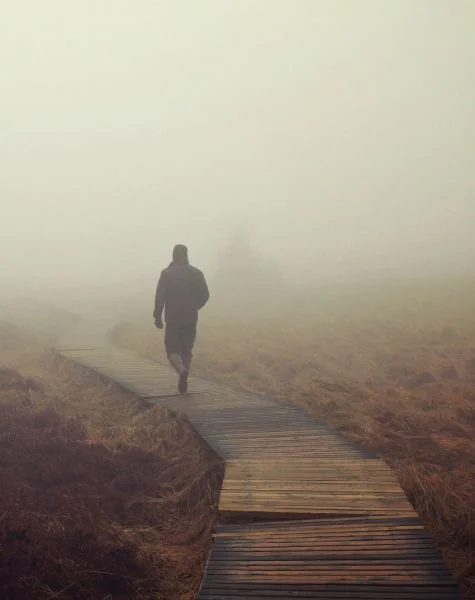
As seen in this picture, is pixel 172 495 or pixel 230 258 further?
pixel 230 258

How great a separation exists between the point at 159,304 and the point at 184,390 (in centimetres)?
201

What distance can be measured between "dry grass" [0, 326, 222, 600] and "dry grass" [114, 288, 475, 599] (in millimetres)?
2667

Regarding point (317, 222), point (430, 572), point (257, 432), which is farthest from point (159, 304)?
point (317, 222)

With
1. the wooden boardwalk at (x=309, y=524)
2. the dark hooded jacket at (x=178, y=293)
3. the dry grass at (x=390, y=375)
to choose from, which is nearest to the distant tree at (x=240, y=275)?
the dry grass at (x=390, y=375)

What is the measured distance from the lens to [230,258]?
45.8 m

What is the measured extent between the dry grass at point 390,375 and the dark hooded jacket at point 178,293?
3247 mm

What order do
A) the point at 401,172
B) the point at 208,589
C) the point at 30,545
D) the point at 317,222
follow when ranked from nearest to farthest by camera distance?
the point at 208,589, the point at 30,545, the point at 317,222, the point at 401,172

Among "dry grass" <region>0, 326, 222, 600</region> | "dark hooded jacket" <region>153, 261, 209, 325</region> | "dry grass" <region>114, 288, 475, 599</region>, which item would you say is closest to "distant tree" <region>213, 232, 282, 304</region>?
"dry grass" <region>114, 288, 475, 599</region>

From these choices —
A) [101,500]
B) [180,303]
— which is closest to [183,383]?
[180,303]

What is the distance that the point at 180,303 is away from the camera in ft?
35.4

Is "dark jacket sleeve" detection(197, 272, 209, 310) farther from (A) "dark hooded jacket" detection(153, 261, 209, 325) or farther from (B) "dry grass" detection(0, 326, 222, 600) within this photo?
(B) "dry grass" detection(0, 326, 222, 600)

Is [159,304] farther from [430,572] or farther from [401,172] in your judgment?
[401,172]

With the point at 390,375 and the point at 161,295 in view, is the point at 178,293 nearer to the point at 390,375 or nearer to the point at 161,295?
the point at 161,295

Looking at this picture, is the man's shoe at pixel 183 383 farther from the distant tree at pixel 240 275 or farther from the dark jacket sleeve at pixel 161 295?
the distant tree at pixel 240 275
